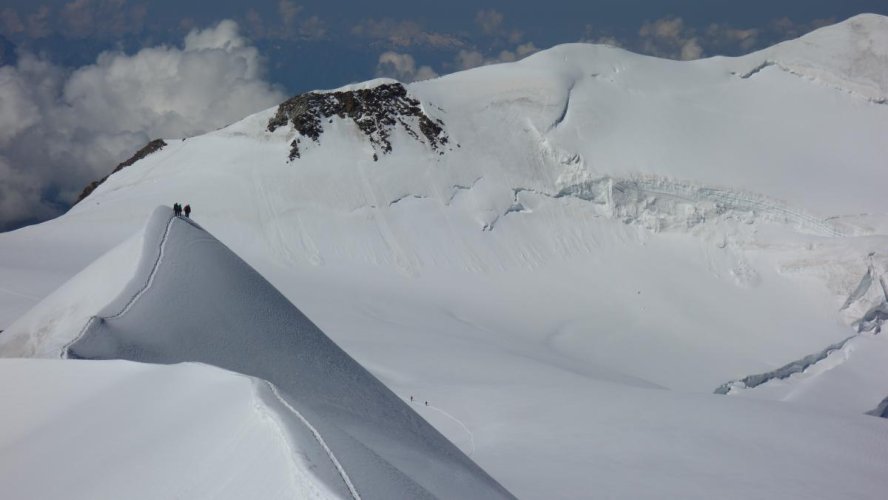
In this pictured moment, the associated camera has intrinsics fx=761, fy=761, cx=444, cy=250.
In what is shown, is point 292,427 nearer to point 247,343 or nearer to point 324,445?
point 324,445

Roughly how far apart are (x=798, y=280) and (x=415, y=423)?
3388 cm

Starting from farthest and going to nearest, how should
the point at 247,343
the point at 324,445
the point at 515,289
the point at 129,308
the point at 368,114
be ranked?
the point at 368,114, the point at 515,289, the point at 247,343, the point at 129,308, the point at 324,445

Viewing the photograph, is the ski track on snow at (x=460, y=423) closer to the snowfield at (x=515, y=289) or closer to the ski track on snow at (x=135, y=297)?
the snowfield at (x=515, y=289)

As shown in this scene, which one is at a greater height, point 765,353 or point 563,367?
point 563,367

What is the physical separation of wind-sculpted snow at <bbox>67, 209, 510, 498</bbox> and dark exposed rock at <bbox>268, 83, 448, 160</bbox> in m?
31.3

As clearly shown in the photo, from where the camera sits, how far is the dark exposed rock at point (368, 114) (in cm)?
4472

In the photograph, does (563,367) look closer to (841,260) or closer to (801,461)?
(801,461)

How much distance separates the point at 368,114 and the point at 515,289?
14.5m

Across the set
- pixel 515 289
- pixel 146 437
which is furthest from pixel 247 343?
pixel 515 289

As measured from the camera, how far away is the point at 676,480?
50.3 feet

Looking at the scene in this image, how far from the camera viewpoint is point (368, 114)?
4531 cm

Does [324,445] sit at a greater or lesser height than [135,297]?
lesser

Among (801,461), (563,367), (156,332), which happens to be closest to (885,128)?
(563,367)

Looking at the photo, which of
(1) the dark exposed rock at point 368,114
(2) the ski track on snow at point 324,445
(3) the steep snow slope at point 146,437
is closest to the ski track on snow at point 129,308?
(2) the ski track on snow at point 324,445
